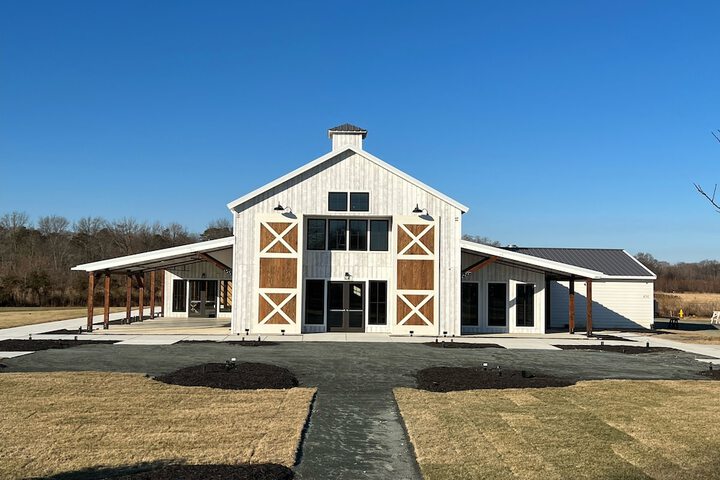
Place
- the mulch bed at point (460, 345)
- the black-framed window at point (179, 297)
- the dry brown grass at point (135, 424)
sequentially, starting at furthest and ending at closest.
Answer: the black-framed window at point (179, 297)
the mulch bed at point (460, 345)
the dry brown grass at point (135, 424)

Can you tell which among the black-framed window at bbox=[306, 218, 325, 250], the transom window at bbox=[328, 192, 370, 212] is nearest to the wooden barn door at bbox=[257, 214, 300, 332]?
the black-framed window at bbox=[306, 218, 325, 250]

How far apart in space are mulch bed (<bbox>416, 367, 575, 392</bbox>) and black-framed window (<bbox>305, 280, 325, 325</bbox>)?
10439 millimetres

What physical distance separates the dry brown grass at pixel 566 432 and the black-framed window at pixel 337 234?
42.4 ft

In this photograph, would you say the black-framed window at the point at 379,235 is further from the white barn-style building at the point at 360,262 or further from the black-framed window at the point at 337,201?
the black-framed window at the point at 337,201

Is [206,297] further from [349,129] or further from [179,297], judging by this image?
[349,129]

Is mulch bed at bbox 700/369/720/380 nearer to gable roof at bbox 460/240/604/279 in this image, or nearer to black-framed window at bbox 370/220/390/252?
gable roof at bbox 460/240/604/279

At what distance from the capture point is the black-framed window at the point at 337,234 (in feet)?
75.5

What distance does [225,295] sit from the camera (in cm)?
3127

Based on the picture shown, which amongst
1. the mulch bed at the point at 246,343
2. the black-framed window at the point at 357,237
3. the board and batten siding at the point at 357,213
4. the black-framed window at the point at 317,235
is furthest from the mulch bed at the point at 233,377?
the black-framed window at the point at 357,237

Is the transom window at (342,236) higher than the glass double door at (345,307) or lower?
higher

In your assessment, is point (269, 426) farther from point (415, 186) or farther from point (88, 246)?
point (88, 246)

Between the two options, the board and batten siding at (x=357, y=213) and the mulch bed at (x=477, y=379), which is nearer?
the mulch bed at (x=477, y=379)

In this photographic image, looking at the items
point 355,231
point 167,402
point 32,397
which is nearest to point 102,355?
point 32,397

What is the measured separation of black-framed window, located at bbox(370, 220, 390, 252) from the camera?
75.9 feet
